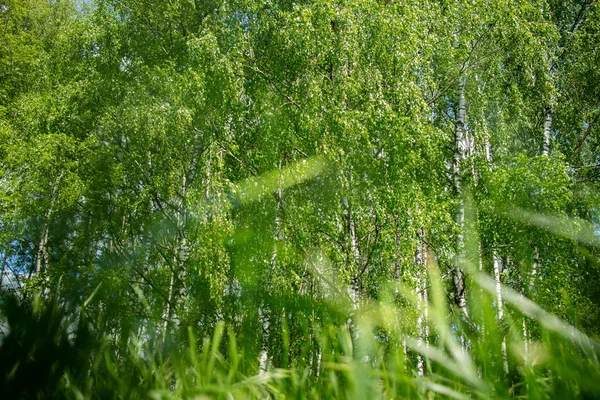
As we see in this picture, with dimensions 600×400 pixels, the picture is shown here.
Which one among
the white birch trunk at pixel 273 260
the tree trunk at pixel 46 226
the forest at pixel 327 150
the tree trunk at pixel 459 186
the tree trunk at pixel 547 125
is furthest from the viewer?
the tree trunk at pixel 46 226

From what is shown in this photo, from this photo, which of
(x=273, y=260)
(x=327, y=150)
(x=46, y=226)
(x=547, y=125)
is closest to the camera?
(x=327, y=150)

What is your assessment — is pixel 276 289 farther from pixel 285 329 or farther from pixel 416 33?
pixel 285 329

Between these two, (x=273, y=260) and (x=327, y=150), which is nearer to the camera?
(x=327, y=150)

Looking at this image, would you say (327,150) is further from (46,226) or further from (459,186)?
(46,226)

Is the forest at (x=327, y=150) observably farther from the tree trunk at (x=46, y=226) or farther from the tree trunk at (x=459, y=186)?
the tree trunk at (x=46, y=226)

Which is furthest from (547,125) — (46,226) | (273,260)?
(46,226)

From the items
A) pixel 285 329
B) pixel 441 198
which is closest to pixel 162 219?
pixel 441 198

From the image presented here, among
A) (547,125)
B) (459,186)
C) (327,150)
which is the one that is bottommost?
(327,150)

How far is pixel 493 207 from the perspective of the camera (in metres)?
11.0

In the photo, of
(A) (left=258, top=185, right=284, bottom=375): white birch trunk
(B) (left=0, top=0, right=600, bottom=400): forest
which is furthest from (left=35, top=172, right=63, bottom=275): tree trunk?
(A) (left=258, top=185, right=284, bottom=375): white birch trunk

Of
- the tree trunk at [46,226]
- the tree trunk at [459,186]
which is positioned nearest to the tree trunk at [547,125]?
the tree trunk at [459,186]

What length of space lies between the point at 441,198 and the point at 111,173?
1118 cm

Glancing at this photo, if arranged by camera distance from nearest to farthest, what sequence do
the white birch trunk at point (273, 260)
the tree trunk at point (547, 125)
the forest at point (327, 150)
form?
the forest at point (327, 150), the white birch trunk at point (273, 260), the tree trunk at point (547, 125)

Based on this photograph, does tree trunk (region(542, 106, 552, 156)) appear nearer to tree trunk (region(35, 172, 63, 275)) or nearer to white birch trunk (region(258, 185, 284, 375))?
white birch trunk (region(258, 185, 284, 375))
